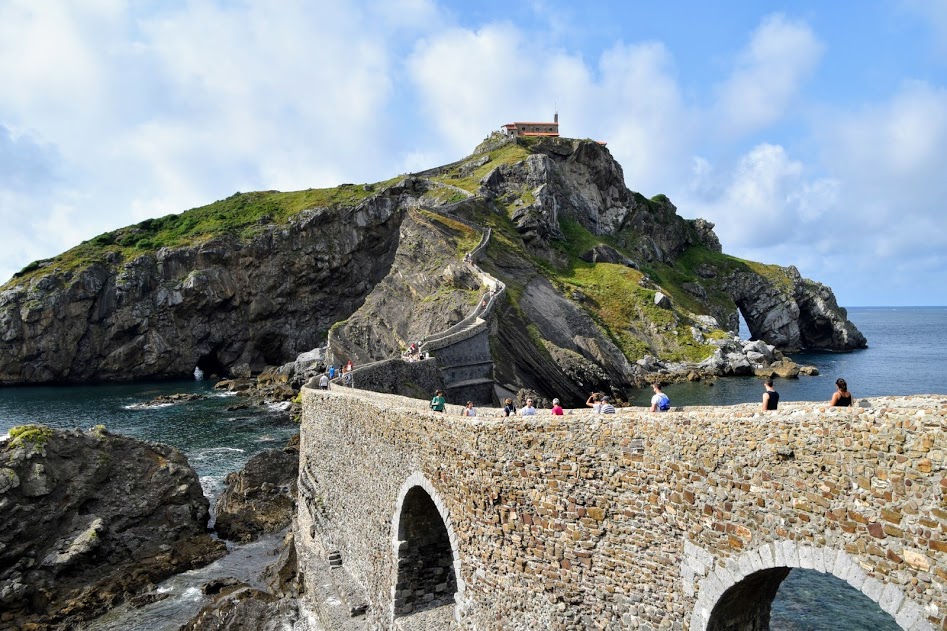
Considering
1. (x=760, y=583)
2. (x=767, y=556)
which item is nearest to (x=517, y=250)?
(x=760, y=583)

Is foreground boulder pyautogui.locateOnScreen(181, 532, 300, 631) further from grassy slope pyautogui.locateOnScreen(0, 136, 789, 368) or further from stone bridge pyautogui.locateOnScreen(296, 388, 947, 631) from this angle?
grassy slope pyautogui.locateOnScreen(0, 136, 789, 368)

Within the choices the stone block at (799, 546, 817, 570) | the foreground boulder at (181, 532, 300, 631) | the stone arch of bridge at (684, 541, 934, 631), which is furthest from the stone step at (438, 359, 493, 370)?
the stone block at (799, 546, 817, 570)

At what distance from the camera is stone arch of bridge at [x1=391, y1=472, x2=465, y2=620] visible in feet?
51.1

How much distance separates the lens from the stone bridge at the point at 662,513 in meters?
7.03

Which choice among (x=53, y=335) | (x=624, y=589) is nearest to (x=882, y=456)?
(x=624, y=589)

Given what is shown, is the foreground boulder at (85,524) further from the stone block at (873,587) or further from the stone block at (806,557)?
the stone block at (873,587)

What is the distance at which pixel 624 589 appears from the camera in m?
9.83

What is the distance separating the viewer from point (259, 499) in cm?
3112

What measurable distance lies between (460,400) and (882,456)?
31.7 metres

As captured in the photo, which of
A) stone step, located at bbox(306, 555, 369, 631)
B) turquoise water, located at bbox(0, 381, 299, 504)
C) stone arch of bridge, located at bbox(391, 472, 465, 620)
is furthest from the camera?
turquoise water, located at bbox(0, 381, 299, 504)

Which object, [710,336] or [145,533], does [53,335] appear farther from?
[710,336]

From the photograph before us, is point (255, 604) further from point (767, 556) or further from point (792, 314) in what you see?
point (792, 314)

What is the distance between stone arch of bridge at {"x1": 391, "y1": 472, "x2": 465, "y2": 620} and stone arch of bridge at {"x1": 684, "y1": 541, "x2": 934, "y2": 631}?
762cm

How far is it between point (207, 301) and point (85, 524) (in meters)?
67.7
